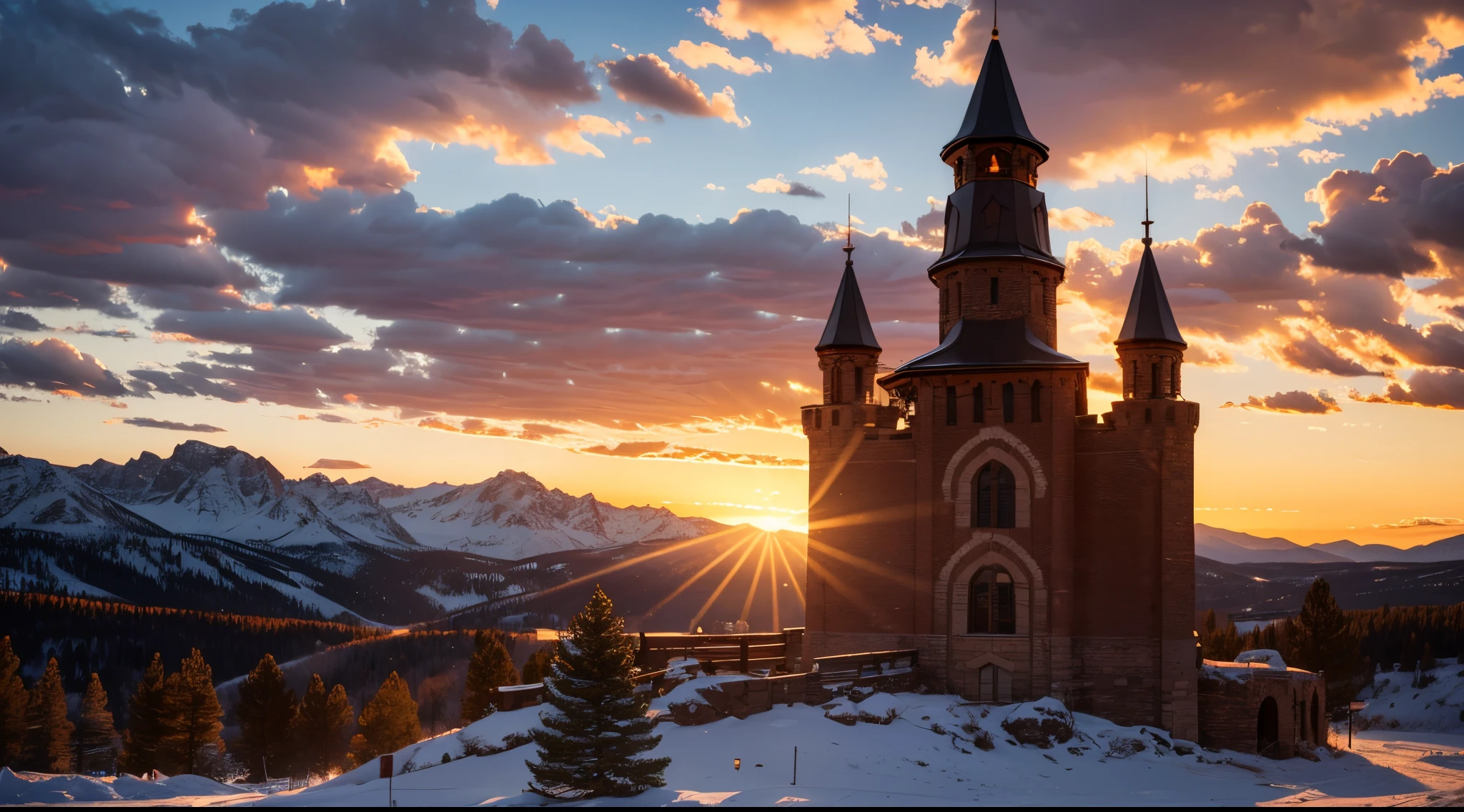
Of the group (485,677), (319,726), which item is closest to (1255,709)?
(485,677)

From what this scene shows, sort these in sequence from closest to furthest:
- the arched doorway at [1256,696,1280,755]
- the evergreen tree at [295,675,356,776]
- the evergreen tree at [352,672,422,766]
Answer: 1. the arched doorway at [1256,696,1280,755]
2. the evergreen tree at [352,672,422,766]
3. the evergreen tree at [295,675,356,776]

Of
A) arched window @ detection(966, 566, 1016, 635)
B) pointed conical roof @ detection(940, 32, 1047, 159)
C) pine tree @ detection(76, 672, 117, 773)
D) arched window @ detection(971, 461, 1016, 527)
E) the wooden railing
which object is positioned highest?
pointed conical roof @ detection(940, 32, 1047, 159)

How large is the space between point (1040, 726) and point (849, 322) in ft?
62.4

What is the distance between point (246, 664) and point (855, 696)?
17148 cm

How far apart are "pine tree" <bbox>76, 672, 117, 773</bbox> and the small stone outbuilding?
79.3 m

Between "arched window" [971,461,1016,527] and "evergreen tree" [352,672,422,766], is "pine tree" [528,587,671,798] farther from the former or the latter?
"evergreen tree" [352,672,422,766]

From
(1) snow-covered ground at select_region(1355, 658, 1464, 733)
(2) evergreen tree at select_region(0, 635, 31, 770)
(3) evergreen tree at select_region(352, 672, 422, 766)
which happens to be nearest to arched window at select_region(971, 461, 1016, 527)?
(3) evergreen tree at select_region(352, 672, 422, 766)

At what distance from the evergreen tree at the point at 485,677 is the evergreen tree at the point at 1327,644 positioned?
4991 centimetres

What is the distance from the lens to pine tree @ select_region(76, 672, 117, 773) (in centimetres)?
8331

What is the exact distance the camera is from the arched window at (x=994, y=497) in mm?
41656

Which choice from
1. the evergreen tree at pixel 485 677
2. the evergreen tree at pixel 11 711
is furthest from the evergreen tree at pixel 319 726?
the evergreen tree at pixel 11 711

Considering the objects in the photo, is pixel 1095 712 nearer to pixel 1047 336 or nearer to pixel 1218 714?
pixel 1218 714

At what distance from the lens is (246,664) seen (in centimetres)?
18012

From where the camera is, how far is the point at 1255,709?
40.9 metres
